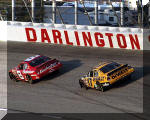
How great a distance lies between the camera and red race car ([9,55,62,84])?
71.3ft

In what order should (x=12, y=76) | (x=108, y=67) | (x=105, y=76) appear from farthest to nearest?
(x=12, y=76)
(x=108, y=67)
(x=105, y=76)

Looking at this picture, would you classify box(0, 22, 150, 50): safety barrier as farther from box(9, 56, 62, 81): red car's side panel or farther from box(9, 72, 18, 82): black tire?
box(9, 72, 18, 82): black tire

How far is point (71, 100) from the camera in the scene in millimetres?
18438

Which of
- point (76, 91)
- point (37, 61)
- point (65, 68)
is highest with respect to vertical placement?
point (37, 61)

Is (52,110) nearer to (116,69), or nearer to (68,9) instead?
(116,69)

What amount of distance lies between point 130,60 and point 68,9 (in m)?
7.68

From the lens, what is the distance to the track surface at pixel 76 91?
17.3 m

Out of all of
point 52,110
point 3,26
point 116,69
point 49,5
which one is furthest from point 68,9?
point 52,110

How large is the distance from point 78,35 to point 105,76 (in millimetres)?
9873

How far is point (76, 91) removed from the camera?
19.8 metres

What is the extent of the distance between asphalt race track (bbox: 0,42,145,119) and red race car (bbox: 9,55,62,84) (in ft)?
1.31

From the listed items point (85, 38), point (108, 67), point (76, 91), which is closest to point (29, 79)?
point (76, 91)

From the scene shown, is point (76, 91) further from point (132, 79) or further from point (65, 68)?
point (65, 68)

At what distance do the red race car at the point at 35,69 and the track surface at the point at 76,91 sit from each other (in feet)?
1.31
